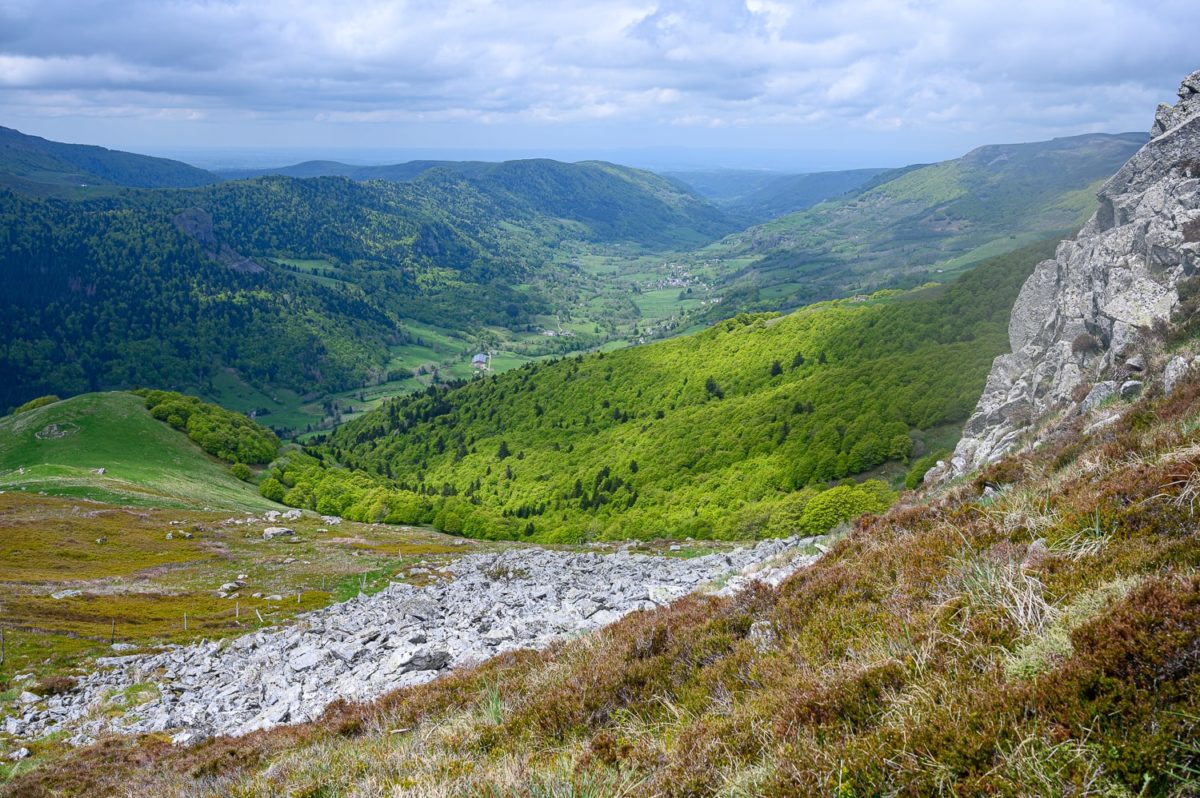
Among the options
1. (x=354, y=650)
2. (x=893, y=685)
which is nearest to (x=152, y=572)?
(x=354, y=650)

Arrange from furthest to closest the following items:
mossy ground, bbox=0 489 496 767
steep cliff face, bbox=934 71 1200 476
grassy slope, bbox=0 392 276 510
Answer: grassy slope, bbox=0 392 276 510
mossy ground, bbox=0 489 496 767
steep cliff face, bbox=934 71 1200 476

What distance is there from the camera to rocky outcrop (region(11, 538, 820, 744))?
1906 centimetres

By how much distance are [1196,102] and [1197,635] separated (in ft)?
165

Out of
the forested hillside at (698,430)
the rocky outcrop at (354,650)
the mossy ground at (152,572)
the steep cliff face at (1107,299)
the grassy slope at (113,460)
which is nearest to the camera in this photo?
the rocky outcrop at (354,650)

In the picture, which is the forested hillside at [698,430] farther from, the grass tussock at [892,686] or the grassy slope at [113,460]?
the grass tussock at [892,686]

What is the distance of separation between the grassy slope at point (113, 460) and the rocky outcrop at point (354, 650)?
1971 inches

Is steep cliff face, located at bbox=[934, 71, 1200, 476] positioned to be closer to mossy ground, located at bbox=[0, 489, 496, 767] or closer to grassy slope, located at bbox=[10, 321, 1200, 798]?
grassy slope, located at bbox=[10, 321, 1200, 798]

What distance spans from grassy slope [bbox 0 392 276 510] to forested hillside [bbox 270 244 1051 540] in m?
12.4

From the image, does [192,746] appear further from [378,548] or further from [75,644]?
[378,548]

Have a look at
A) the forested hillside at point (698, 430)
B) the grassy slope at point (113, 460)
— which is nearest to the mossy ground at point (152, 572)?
the grassy slope at point (113, 460)

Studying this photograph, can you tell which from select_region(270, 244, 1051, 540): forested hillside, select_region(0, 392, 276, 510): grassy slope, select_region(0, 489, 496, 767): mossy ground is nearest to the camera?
select_region(0, 489, 496, 767): mossy ground

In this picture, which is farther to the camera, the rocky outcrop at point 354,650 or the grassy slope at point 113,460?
the grassy slope at point 113,460

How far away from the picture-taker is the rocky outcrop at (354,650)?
62.5 feet

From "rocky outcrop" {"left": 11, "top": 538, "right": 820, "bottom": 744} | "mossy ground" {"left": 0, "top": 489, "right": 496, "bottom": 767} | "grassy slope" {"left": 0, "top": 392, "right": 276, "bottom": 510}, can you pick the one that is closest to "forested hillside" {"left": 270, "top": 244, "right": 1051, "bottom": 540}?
"grassy slope" {"left": 0, "top": 392, "right": 276, "bottom": 510}
